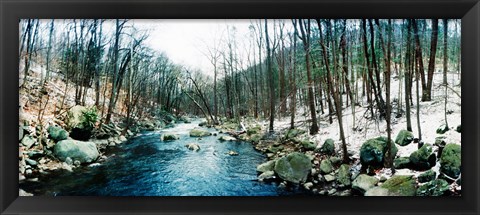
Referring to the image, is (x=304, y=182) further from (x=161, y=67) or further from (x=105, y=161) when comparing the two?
(x=105, y=161)

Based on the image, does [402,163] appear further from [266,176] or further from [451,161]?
[266,176]

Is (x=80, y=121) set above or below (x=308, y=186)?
above

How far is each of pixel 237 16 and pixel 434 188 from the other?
6.35 ft

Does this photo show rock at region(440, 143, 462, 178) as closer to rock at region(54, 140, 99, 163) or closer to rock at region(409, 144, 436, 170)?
rock at region(409, 144, 436, 170)

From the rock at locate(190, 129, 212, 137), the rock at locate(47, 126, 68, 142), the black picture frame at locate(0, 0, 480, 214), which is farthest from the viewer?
the rock at locate(190, 129, 212, 137)

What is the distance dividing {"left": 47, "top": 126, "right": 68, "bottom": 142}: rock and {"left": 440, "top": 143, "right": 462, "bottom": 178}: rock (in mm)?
2824

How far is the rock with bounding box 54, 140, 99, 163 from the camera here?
2049 millimetres

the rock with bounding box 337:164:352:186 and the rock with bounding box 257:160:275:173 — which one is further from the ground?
the rock with bounding box 257:160:275:173

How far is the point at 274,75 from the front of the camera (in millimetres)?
2137

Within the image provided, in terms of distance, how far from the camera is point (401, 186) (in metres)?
2.04

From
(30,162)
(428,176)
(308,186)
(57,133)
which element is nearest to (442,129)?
(428,176)

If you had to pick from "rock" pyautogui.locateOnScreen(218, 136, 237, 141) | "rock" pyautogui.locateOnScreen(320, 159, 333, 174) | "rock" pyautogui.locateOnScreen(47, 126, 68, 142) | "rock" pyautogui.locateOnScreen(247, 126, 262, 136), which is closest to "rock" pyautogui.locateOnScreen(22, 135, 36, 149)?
"rock" pyautogui.locateOnScreen(47, 126, 68, 142)
